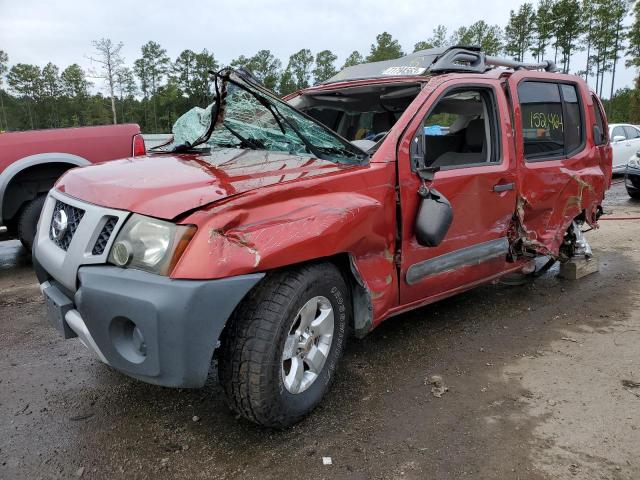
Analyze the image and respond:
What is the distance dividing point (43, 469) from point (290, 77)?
4777 cm

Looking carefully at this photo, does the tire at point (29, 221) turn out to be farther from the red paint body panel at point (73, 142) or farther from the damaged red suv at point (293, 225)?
the damaged red suv at point (293, 225)

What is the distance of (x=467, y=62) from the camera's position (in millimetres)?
3848

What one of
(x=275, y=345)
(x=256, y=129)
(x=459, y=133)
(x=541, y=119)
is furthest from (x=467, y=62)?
(x=275, y=345)

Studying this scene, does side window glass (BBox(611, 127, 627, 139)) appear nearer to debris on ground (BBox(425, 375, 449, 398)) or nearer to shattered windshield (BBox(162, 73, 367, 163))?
debris on ground (BBox(425, 375, 449, 398))

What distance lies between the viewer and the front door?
292 centimetres

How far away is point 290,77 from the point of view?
47.1 metres

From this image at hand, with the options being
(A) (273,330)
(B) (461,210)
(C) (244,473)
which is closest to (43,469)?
(C) (244,473)

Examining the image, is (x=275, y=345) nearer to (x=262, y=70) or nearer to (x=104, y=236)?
(x=104, y=236)

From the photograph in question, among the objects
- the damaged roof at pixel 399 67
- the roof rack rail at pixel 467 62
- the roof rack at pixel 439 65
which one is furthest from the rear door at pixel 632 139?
the damaged roof at pixel 399 67

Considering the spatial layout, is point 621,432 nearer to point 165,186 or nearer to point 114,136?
point 165,186

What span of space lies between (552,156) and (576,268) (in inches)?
53.8

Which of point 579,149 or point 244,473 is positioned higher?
point 579,149

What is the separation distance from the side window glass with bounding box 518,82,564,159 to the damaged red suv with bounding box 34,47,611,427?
0.06ft

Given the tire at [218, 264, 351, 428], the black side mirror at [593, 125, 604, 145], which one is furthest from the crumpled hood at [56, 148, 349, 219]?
the black side mirror at [593, 125, 604, 145]
